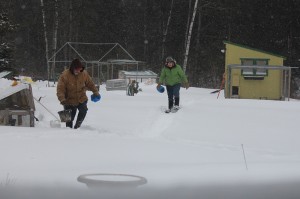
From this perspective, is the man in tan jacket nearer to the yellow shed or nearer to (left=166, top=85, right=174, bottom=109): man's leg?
(left=166, top=85, right=174, bottom=109): man's leg

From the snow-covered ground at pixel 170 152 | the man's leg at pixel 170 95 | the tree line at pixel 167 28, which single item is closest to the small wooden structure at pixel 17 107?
the snow-covered ground at pixel 170 152

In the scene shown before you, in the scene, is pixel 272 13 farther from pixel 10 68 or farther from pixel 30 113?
pixel 30 113

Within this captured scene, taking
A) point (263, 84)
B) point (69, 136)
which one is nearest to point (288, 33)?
point (263, 84)

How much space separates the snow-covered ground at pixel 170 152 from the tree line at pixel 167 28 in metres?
22.9

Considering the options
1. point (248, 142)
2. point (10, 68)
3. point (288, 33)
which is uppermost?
point (288, 33)

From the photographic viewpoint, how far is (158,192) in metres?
3.94

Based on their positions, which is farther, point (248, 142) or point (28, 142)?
point (248, 142)

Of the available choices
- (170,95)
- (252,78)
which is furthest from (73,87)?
(252,78)

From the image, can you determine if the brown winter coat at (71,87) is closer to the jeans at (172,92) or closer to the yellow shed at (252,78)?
the jeans at (172,92)

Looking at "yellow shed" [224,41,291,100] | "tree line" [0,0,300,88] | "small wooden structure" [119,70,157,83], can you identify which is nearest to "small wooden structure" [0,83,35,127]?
"yellow shed" [224,41,291,100]

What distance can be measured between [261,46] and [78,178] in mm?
33631

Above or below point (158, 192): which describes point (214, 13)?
above

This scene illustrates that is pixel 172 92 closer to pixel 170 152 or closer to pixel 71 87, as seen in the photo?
pixel 71 87

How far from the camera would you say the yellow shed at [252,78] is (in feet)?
64.1
